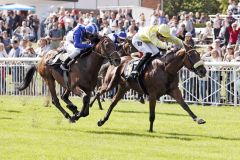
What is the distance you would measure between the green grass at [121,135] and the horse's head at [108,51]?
4.27 ft

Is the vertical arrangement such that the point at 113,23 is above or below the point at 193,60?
above

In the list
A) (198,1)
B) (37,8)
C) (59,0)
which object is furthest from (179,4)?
(59,0)

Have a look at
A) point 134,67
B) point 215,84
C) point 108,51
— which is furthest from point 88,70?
point 215,84

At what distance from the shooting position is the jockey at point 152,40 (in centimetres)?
1508

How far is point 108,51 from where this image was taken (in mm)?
15125

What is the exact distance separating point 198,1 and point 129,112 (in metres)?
42.4

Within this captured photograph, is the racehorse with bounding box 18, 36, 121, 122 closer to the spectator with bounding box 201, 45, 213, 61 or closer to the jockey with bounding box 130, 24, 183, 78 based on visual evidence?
the jockey with bounding box 130, 24, 183, 78

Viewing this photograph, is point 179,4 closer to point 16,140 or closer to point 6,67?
point 6,67

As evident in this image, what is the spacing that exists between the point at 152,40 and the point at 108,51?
0.87 m

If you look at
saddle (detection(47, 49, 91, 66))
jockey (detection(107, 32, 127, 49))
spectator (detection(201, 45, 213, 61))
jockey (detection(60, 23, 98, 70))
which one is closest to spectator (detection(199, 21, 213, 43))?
spectator (detection(201, 45, 213, 61))

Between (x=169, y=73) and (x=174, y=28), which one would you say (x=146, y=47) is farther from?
(x=174, y=28)

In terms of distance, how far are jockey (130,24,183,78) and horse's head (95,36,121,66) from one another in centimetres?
52

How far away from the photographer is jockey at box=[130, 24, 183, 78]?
15078 millimetres

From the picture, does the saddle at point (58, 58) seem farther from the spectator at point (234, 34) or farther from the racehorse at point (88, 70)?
the spectator at point (234, 34)
